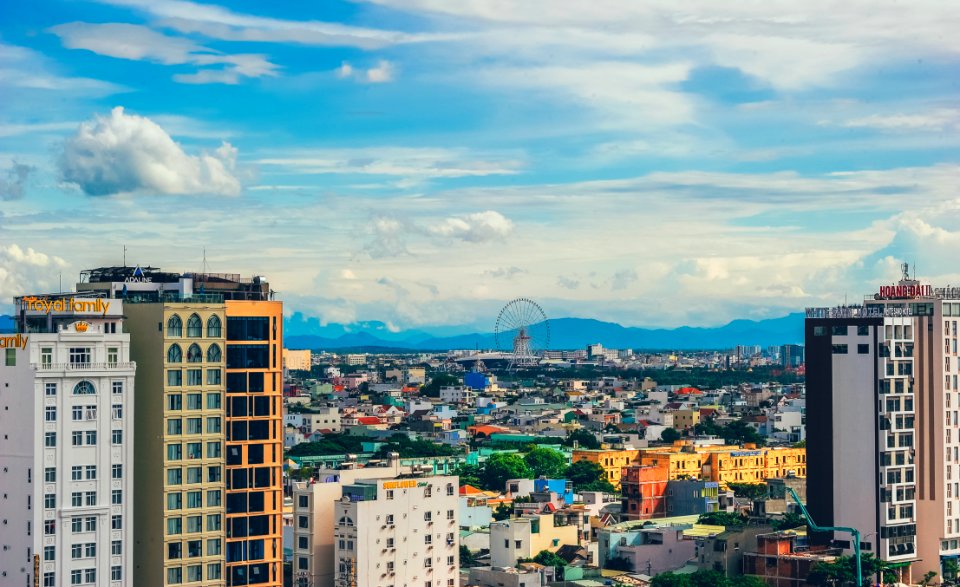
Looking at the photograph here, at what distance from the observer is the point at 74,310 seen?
68.9 m

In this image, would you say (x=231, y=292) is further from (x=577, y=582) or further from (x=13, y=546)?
(x=577, y=582)

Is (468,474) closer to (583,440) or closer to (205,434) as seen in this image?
(583,440)

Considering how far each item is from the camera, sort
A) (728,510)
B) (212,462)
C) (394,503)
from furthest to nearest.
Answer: (728,510), (394,503), (212,462)

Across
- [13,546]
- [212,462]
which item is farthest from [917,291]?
[13,546]

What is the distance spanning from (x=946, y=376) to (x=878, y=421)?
5705 mm

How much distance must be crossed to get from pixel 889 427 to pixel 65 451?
50157mm

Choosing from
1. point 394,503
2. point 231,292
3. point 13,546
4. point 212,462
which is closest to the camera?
point 13,546

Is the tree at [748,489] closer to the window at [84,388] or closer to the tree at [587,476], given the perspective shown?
the tree at [587,476]

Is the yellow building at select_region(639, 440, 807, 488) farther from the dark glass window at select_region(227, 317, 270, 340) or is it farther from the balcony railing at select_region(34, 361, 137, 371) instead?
the balcony railing at select_region(34, 361, 137, 371)

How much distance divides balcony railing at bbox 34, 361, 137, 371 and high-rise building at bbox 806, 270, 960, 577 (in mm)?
45224

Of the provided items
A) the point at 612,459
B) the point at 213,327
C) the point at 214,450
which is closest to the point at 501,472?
the point at 612,459

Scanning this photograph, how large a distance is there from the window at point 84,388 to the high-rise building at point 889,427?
46.7 metres

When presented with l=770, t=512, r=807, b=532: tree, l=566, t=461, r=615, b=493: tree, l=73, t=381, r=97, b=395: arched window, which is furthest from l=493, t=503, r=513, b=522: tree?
l=73, t=381, r=97, b=395: arched window

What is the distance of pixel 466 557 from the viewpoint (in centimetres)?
10181
